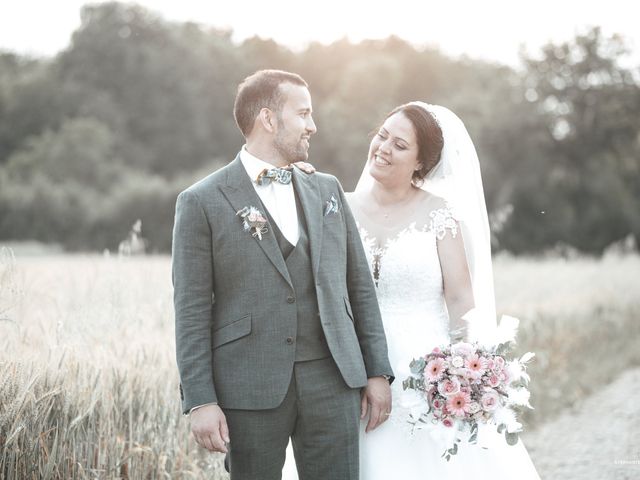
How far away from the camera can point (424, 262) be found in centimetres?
405

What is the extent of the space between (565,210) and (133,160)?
18077 millimetres

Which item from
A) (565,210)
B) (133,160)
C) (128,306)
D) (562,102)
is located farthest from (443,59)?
(128,306)

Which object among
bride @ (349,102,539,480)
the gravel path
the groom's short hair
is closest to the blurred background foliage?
the gravel path

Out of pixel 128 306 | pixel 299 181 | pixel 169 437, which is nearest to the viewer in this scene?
pixel 299 181

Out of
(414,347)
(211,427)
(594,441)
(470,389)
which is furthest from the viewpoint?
(594,441)

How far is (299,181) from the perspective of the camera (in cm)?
327

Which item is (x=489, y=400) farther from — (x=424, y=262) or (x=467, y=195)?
(x=467, y=195)

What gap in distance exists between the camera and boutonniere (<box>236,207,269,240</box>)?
10.0 ft

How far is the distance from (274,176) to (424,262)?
46.9 inches

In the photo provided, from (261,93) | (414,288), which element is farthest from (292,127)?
(414,288)

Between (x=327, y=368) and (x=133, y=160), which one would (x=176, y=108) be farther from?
(x=327, y=368)

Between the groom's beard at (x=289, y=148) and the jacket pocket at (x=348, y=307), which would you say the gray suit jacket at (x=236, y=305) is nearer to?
the jacket pocket at (x=348, y=307)

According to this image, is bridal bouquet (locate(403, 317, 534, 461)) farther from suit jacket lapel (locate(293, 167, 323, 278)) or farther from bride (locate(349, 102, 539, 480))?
suit jacket lapel (locate(293, 167, 323, 278))

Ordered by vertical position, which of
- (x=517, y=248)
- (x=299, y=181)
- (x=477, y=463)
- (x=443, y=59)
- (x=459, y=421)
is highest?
(x=443, y=59)
